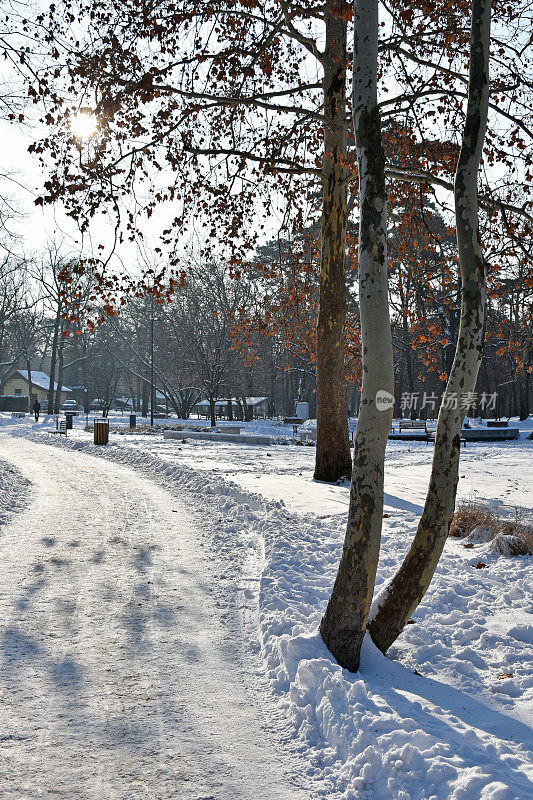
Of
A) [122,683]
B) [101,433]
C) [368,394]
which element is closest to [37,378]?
[101,433]

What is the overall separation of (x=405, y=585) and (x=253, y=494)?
21.3 ft

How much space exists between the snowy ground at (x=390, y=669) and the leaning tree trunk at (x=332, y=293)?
3216 mm

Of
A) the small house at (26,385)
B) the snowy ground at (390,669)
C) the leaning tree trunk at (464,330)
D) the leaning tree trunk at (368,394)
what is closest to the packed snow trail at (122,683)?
the snowy ground at (390,669)

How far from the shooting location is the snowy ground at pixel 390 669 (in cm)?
287

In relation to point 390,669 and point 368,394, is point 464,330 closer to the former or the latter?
point 368,394

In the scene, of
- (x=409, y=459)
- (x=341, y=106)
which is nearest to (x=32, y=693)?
(x=341, y=106)

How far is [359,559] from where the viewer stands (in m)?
4.11

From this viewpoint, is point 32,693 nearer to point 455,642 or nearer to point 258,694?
point 258,694

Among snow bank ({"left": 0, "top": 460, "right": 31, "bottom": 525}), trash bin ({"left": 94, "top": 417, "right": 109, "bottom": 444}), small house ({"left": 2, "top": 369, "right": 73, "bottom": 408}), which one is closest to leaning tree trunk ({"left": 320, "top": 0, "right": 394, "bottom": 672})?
snow bank ({"left": 0, "top": 460, "right": 31, "bottom": 525})

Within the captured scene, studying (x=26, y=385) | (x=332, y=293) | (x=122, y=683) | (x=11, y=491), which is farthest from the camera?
(x=26, y=385)

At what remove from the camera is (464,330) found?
4.20m

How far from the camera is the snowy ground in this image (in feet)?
9.40

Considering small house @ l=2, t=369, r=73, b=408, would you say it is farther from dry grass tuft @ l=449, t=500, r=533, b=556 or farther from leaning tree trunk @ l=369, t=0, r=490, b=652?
leaning tree trunk @ l=369, t=0, r=490, b=652

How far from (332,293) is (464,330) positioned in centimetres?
794
